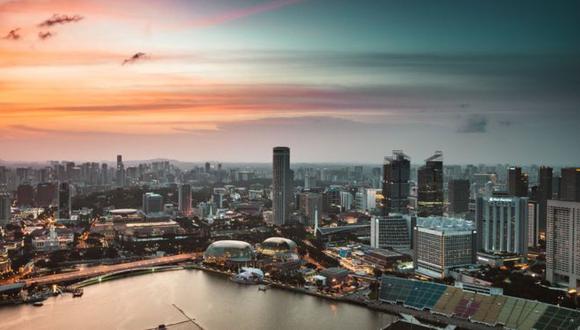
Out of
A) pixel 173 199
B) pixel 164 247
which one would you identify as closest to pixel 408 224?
pixel 164 247

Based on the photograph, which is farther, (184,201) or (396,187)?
(184,201)

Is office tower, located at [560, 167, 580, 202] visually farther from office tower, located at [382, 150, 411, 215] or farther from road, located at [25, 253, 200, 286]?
road, located at [25, 253, 200, 286]

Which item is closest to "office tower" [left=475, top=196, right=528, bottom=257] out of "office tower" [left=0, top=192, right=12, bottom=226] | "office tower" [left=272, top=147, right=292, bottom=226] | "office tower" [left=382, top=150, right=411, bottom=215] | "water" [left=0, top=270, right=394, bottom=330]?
"office tower" [left=382, top=150, right=411, bottom=215]

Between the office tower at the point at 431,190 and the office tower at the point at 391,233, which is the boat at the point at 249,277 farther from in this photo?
the office tower at the point at 431,190

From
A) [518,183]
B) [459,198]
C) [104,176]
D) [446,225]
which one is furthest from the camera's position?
[104,176]

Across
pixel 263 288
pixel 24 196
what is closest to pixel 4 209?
pixel 24 196

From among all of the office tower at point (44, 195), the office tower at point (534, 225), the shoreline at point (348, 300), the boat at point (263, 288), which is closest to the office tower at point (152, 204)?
the office tower at point (44, 195)

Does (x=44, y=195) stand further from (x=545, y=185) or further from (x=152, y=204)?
(x=545, y=185)
